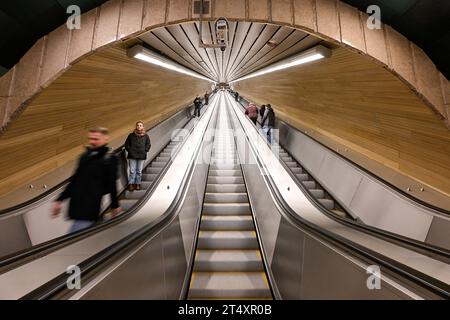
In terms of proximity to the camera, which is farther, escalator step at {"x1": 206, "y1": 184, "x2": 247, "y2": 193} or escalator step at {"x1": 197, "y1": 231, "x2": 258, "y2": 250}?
escalator step at {"x1": 206, "y1": 184, "x2": 247, "y2": 193}

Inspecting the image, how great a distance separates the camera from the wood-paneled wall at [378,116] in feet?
9.34

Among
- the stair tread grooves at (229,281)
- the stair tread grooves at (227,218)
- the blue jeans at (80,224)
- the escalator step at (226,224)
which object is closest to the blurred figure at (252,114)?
the stair tread grooves at (227,218)

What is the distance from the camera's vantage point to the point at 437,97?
2623mm

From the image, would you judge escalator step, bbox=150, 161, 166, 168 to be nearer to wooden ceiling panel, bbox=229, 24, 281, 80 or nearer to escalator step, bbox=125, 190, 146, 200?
escalator step, bbox=125, 190, 146, 200

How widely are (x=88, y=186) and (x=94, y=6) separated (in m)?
1.95

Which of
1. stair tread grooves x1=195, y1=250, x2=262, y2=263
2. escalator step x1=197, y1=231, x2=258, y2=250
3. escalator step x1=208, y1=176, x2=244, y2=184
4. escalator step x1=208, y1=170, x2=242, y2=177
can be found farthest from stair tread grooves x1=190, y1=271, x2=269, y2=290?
escalator step x1=208, y1=170, x2=242, y2=177

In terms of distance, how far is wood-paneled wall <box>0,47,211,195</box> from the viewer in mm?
2816

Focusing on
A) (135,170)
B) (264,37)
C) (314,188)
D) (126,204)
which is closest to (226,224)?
(126,204)

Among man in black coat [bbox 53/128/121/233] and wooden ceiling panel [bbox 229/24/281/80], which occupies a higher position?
wooden ceiling panel [bbox 229/24/281/80]

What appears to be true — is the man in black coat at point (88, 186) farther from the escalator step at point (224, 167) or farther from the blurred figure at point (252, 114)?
the blurred figure at point (252, 114)

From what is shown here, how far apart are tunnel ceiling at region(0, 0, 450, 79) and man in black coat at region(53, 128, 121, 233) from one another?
1.38 metres
